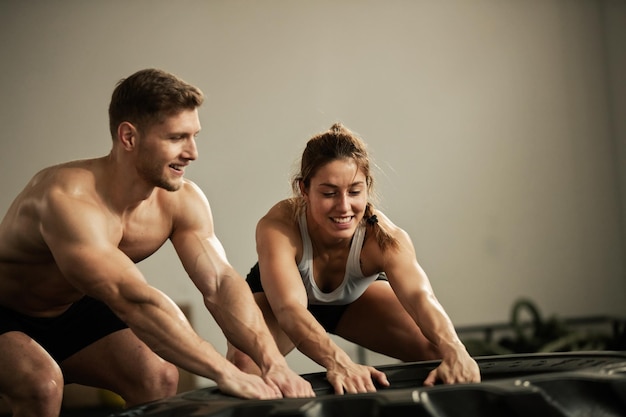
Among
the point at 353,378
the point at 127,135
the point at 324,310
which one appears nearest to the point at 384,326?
the point at 324,310

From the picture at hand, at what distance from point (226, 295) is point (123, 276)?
1.05 feet

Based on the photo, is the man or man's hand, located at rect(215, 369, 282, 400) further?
the man

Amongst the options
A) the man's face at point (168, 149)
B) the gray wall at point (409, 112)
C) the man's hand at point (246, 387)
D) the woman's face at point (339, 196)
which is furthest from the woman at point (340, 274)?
the gray wall at point (409, 112)

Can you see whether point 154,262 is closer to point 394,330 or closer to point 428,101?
point 428,101

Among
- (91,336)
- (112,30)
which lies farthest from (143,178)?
(112,30)

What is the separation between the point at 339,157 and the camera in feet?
7.57

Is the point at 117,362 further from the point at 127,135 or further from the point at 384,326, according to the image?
the point at 384,326

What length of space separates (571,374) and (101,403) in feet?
11.5

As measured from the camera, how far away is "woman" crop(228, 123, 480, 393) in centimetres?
218

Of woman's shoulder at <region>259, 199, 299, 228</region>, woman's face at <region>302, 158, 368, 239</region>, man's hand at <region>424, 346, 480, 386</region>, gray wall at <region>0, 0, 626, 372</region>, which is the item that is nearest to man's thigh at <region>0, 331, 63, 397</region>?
woman's shoulder at <region>259, 199, 299, 228</region>

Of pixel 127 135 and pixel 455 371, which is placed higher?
pixel 127 135

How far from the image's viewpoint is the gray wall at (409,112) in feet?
16.0

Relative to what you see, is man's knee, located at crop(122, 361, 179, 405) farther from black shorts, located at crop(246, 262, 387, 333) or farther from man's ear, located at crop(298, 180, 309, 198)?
man's ear, located at crop(298, 180, 309, 198)

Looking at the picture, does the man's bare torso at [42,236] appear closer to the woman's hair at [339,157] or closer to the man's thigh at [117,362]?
the man's thigh at [117,362]
